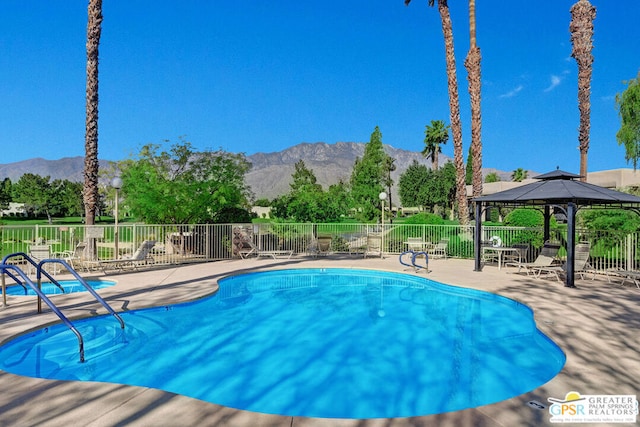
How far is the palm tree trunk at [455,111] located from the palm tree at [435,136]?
3848 centimetres

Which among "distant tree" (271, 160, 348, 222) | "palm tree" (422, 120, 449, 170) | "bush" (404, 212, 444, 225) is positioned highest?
"palm tree" (422, 120, 449, 170)

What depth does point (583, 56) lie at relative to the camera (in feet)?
79.1

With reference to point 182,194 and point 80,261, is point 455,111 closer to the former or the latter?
point 182,194

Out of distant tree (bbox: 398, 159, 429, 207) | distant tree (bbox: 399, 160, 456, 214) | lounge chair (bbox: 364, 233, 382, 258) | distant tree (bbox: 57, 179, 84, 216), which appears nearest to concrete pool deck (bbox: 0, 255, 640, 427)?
lounge chair (bbox: 364, 233, 382, 258)

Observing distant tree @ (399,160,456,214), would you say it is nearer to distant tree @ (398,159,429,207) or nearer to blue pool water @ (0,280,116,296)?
distant tree @ (398,159,429,207)

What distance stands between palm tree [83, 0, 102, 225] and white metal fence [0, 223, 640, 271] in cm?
139

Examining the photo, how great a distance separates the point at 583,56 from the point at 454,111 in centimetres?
1165

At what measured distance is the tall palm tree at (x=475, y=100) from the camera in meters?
18.6

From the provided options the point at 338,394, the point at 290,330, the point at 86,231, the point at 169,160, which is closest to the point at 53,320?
the point at 290,330

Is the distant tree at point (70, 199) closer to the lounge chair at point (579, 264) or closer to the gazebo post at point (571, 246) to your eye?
the lounge chair at point (579, 264)

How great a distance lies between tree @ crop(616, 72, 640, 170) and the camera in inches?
878

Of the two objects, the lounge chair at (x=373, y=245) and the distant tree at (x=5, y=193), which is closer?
the lounge chair at (x=373, y=245)

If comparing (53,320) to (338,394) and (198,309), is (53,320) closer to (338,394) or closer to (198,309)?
(198,309)

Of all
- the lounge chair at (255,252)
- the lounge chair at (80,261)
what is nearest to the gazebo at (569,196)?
the lounge chair at (255,252)
